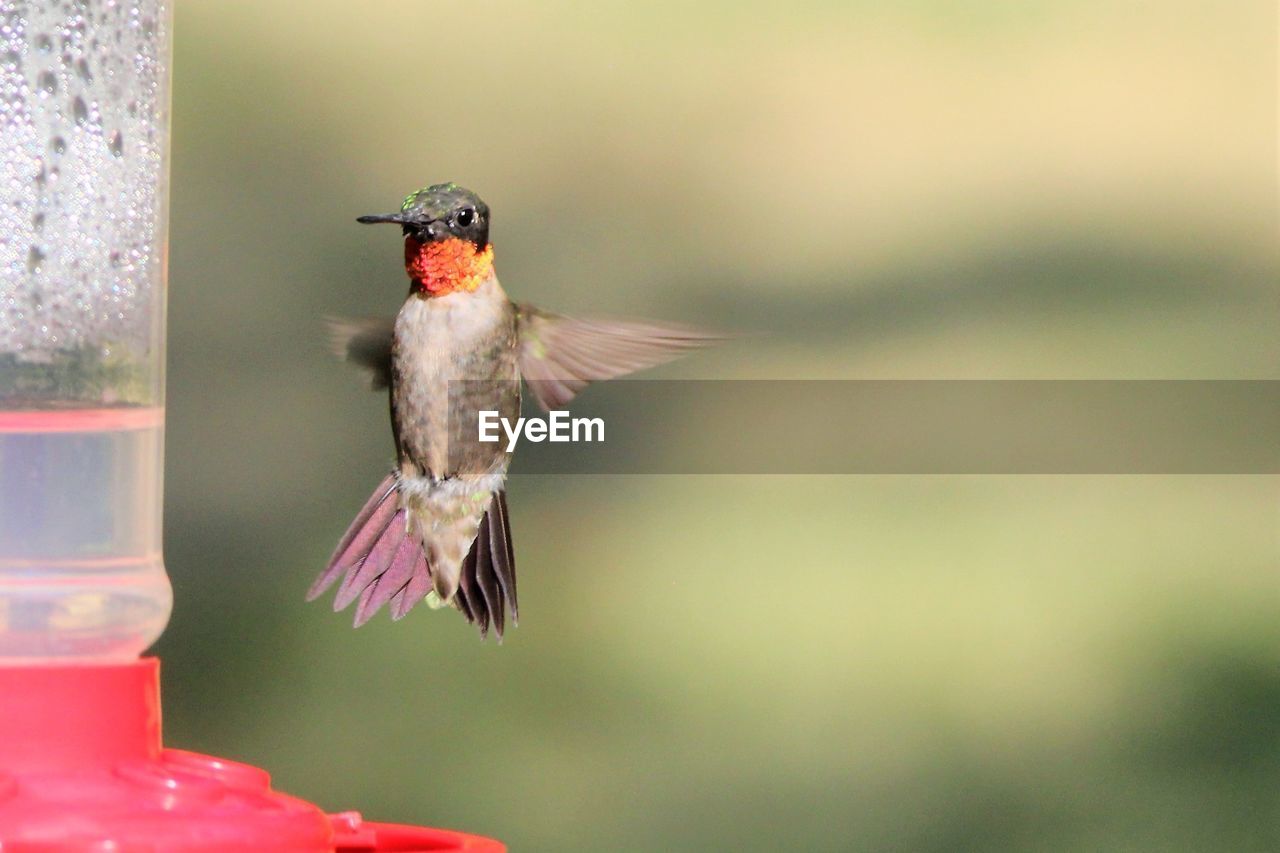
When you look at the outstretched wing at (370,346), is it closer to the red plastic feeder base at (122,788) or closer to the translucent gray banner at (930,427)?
the red plastic feeder base at (122,788)

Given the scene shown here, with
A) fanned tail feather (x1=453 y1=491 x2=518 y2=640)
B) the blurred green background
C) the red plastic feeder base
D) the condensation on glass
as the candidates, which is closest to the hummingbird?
fanned tail feather (x1=453 y1=491 x2=518 y2=640)

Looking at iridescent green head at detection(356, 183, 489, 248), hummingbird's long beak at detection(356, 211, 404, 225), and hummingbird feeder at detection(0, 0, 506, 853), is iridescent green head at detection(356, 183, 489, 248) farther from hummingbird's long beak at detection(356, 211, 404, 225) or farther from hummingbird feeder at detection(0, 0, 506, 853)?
hummingbird feeder at detection(0, 0, 506, 853)

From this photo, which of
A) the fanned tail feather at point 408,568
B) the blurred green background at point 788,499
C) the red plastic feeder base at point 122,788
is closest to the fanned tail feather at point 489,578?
the fanned tail feather at point 408,568

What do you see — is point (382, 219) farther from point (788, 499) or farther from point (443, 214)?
point (788, 499)

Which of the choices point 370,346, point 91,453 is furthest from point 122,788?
point 370,346

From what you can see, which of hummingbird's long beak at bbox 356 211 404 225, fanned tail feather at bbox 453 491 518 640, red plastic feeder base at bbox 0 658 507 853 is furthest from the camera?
fanned tail feather at bbox 453 491 518 640

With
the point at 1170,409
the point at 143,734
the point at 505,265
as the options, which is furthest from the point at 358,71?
the point at 143,734
